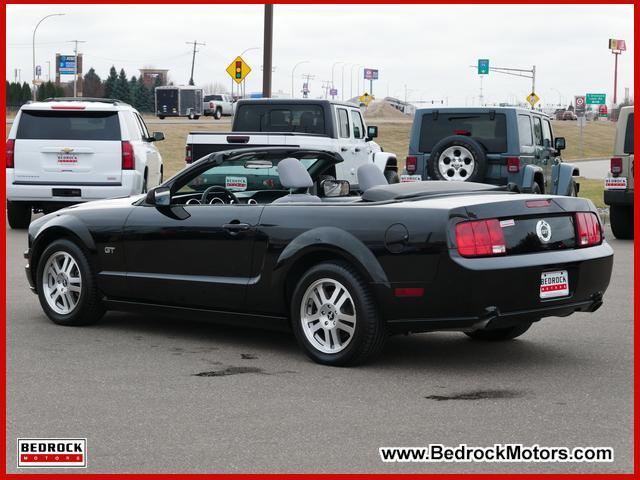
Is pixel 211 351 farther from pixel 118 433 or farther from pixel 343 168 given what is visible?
pixel 343 168

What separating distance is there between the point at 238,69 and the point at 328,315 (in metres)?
23.5

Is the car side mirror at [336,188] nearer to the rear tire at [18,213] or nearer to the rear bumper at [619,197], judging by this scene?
the rear bumper at [619,197]

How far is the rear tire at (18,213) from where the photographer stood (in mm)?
17812

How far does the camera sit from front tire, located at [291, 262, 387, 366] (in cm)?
716

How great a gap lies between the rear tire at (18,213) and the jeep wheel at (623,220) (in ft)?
29.5

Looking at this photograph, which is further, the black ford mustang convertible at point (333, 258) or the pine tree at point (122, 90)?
the pine tree at point (122, 90)

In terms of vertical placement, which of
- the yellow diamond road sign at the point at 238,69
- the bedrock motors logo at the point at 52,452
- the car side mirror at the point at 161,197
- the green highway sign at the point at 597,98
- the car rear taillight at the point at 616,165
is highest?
the green highway sign at the point at 597,98

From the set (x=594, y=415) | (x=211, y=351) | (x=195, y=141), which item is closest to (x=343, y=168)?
(x=195, y=141)

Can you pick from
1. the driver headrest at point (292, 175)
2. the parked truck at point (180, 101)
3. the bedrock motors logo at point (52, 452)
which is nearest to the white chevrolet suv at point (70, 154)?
the driver headrest at point (292, 175)

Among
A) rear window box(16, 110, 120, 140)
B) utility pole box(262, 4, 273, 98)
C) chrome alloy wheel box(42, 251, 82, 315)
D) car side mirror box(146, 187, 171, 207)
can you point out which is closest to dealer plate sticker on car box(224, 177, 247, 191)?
rear window box(16, 110, 120, 140)

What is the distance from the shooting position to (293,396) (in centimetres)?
648

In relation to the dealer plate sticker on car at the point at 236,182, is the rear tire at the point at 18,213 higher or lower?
lower

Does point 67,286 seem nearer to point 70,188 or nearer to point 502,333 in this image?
point 502,333

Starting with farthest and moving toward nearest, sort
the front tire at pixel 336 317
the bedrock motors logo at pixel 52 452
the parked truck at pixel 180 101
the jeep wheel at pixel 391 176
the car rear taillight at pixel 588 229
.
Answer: the parked truck at pixel 180 101
the jeep wheel at pixel 391 176
the car rear taillight at pixel 588 229
the front tire at pixel 336 317
the bedrock motors logo at pixel 52 452
